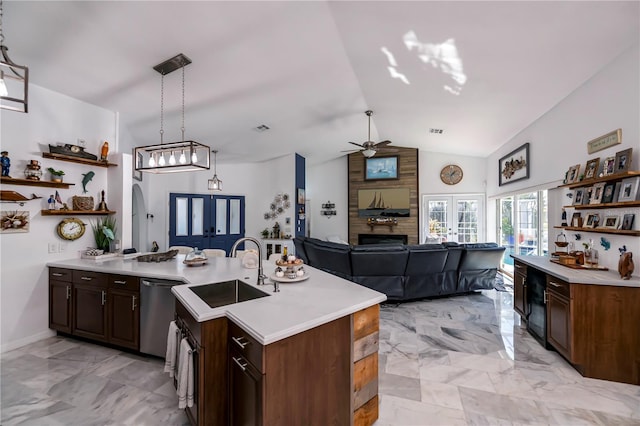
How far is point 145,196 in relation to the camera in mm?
6043

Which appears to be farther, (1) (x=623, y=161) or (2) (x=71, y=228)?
(2) (x=71, y=228)

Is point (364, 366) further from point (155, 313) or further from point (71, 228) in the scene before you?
point (71, 228)

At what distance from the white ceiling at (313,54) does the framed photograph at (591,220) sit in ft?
4.89

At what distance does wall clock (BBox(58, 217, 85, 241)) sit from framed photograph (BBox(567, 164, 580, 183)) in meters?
5.75

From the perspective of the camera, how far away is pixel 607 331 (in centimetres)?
230

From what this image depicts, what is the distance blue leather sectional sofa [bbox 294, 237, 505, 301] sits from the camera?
4086 millimetres

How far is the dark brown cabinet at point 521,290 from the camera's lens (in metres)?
3.26

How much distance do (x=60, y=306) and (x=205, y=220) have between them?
3995 mm

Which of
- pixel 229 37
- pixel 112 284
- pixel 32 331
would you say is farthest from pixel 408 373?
pixel 32 331

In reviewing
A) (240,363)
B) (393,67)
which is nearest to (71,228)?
(240,363)

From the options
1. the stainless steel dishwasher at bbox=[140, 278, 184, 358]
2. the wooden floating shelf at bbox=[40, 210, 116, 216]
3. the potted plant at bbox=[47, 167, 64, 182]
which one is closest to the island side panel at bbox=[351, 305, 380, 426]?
the stainless steel dishwasher at bbox=[140, 278, 184, 358]

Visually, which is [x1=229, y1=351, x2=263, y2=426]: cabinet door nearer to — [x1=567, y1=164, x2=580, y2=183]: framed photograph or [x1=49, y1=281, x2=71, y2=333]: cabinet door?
[x1=49, y1=281, x2=71, y2=333]: cabinet door

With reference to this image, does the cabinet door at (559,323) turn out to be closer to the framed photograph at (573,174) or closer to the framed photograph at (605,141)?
the framed photograph at (573,174)

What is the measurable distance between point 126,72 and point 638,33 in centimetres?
471
